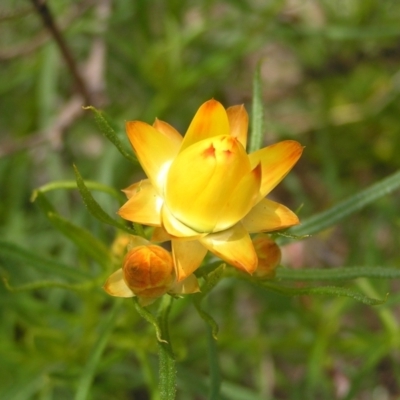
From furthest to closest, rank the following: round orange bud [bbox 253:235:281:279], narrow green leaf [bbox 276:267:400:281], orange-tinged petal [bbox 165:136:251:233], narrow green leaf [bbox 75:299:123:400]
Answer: narrow green leaf [bbox 75:299:123:400] < narrow green leaf [bbox 276:267:400:281] < round orange bud [bbox 253:235:281:279] < orange-tinged petal [bbox 165:136:251:233]

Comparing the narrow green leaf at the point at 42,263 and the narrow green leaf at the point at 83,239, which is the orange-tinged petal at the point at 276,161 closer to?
the narrow green leaf at the point at 83,239

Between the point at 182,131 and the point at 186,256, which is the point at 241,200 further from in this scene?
the point at 182,131

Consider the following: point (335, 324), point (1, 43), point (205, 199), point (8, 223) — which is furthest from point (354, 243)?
point (1, 43)

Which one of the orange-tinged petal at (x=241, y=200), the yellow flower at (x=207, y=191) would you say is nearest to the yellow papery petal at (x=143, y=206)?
the yellow flower at (x=207, y=191)

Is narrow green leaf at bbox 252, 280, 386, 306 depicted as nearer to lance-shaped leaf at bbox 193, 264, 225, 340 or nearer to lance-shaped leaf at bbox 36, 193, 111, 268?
lance-shaped leaf at bbox 193, 264, 225, 340

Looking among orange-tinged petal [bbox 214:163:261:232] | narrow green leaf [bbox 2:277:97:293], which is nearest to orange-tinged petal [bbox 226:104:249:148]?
orange-tinged petal [bbox 214:163:261:232]

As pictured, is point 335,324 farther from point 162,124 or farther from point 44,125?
point 44,125
